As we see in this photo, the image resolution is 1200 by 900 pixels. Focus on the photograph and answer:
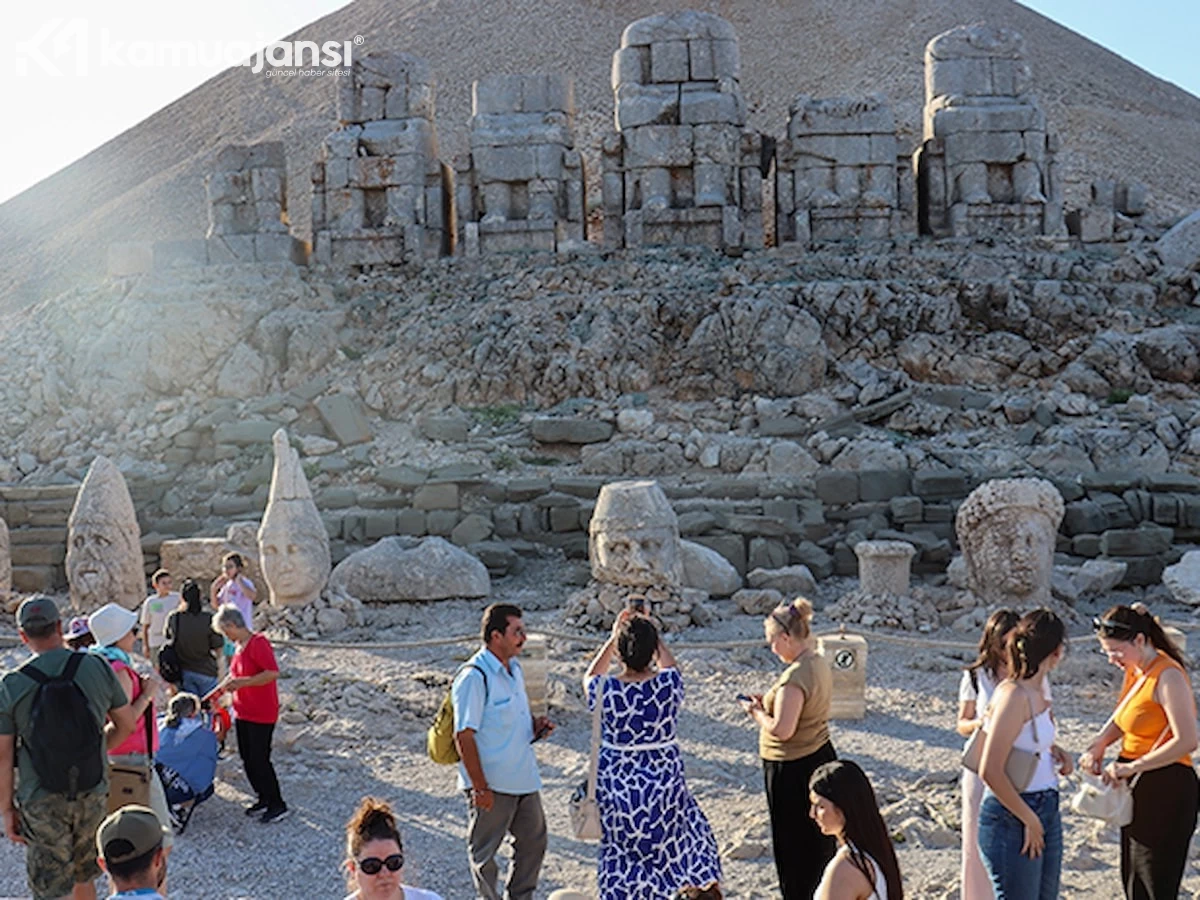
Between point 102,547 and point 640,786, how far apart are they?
8.64 meters

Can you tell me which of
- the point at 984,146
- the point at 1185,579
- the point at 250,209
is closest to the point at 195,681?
the point at 1185,579

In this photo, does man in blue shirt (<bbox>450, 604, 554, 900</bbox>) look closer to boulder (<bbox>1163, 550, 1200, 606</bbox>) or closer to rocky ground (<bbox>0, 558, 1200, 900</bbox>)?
rocky ground (<bbox>0, 558, 1200, 900</bbox>)

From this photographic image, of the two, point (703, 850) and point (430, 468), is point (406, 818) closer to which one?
point (703, 850)

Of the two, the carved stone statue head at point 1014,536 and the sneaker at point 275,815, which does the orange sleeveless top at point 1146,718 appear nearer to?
the sneaker at point 275,815

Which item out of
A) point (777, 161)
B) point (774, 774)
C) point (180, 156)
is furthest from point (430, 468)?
point (180, 156)

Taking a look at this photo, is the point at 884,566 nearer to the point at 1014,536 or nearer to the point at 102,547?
the point at 1014,536

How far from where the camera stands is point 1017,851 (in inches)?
186

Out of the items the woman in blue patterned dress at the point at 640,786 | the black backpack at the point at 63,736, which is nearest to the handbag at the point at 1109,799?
the woman in blue patterned dress at the point at 640,786

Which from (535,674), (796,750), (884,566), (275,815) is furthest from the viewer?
(884,566)

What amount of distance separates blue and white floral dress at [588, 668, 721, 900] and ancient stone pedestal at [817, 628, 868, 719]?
164 inches

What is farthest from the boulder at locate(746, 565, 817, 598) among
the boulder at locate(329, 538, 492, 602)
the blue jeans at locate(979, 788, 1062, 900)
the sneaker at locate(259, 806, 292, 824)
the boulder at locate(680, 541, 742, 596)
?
the blue jeans at locate(979, 788, 1062, 900)

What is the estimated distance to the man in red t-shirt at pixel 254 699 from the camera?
719 cm

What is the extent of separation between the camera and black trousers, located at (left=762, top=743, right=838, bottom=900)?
17.9 ft

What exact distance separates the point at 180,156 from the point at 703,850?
52.5 m
